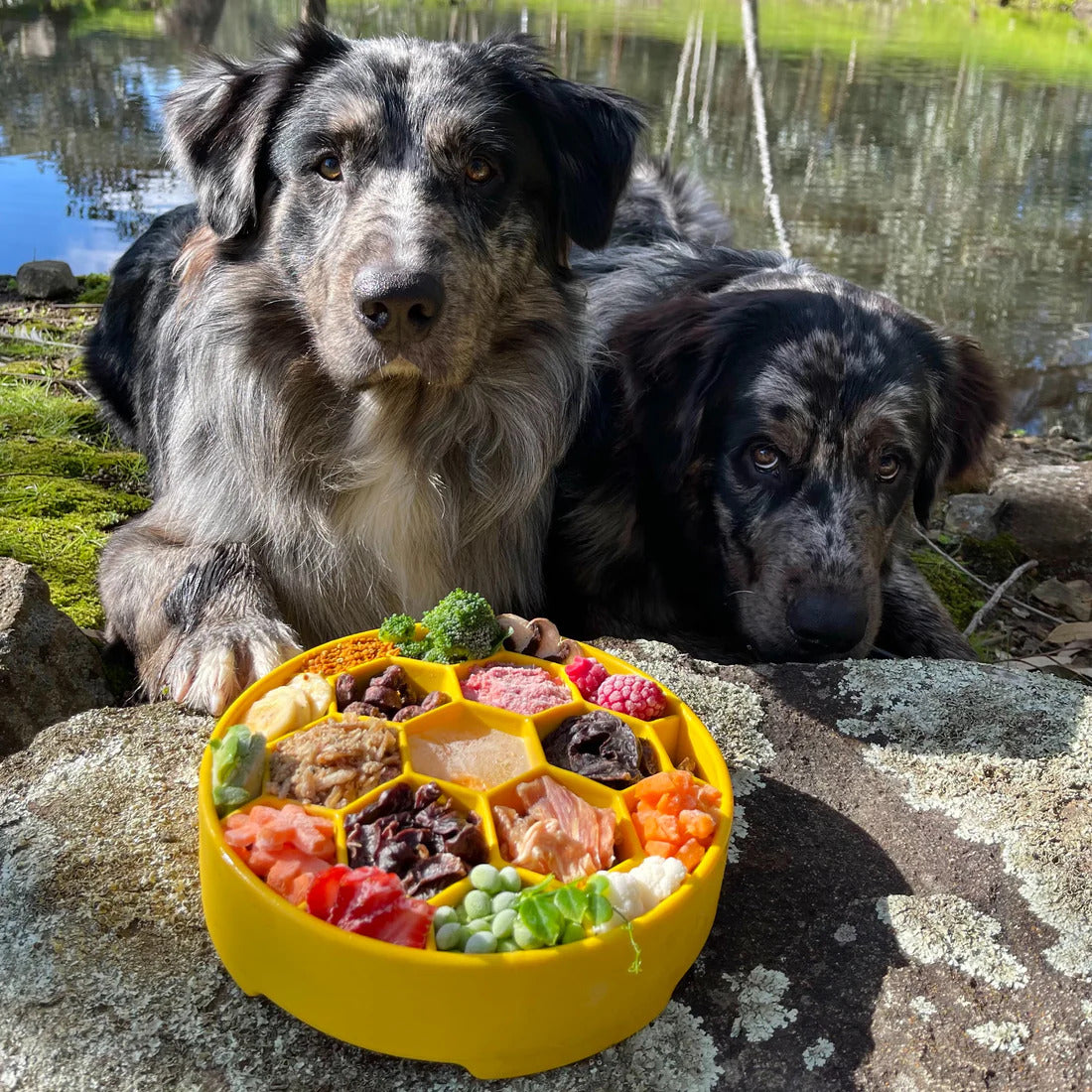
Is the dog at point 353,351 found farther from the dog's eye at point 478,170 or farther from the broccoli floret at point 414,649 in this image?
the broccoli floret at point 414,649

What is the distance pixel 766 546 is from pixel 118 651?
2218mm

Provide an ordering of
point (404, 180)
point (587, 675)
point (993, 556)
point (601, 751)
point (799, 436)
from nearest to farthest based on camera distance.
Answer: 1. point (601, 751)
2. point (587, 675)
3. point (404, 180)
4. point (799, 436)
5. point (993, 556)

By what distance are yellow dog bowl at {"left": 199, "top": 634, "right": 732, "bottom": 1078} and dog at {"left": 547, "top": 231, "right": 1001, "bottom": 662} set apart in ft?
5.12

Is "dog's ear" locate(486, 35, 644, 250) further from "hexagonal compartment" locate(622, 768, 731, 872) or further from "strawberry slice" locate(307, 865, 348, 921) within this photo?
"strawberry slice" locate(307, 865, 348, 921)

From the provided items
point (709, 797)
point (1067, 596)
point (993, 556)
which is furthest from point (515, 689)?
point (993, 556)

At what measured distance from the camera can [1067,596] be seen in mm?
5684

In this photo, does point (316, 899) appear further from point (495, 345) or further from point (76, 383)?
point (76, 383)

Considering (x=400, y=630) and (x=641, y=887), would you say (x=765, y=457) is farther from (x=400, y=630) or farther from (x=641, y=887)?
(x=641, y=887)

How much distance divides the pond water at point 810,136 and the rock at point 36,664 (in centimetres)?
248

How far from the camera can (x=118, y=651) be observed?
3875 millimetres

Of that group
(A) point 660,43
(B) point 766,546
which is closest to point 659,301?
(B) point 766,546

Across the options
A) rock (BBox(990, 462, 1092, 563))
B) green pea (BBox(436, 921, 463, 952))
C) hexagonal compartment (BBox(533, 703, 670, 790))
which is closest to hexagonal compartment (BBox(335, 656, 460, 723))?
hexagonal compartment (BBox(533, 703, 670, 790))

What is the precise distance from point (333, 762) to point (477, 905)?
1.69 feet

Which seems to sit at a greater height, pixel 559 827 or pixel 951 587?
pixel 559 827
